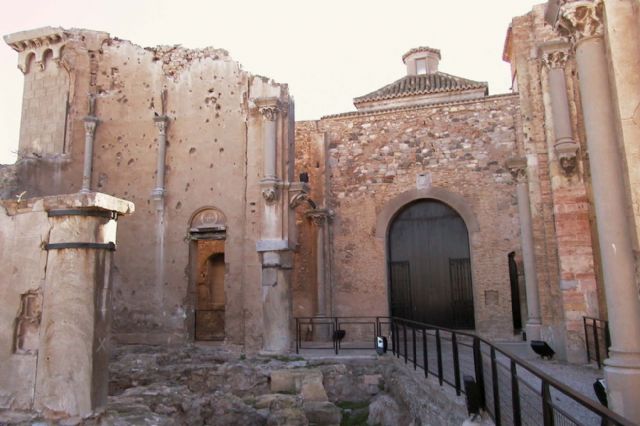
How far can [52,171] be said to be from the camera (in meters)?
12.7

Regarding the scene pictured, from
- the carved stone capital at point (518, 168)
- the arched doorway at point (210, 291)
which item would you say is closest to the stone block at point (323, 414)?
the carved stone capital at point (518, 168)

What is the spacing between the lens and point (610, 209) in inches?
195

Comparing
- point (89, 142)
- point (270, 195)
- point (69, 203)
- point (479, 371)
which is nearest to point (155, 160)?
point (89, 142)

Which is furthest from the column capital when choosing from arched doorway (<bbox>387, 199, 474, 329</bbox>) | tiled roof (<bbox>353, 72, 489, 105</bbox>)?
tiled roof (<bbox>353, 72, 489, 105</bbox>)

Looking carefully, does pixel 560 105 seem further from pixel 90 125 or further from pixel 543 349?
pixel 90 125

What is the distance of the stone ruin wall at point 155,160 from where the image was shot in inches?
468

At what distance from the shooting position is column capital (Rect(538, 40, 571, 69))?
9781 mm

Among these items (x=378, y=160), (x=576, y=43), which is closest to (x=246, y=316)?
(x=378, y=160)

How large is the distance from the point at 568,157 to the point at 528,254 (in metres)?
2.68

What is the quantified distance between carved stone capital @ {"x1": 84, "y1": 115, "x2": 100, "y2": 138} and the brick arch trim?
313 inches

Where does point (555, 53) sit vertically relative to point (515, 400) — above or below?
above

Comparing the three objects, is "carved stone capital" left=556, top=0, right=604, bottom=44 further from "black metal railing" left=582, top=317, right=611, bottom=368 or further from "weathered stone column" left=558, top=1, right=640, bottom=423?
"black metal railing" left=582, top=317, right=611, bottom=368

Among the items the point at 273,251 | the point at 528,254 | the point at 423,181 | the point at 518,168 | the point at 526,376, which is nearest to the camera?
the point at 526,376

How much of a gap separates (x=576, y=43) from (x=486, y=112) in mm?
10179
